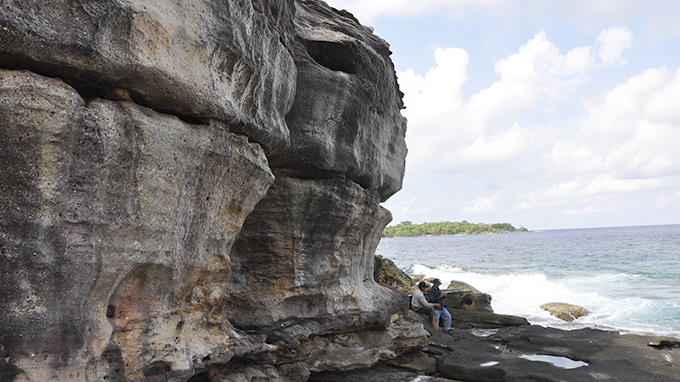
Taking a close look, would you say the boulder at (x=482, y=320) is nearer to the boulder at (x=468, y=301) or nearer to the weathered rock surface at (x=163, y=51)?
the boulder at (x=468, y=301)

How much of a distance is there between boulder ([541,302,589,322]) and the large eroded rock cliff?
1418 cm

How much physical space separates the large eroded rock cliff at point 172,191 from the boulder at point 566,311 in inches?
558

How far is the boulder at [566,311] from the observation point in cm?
2029

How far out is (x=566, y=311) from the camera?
2092cm

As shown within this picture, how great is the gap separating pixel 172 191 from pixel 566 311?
2081 cm

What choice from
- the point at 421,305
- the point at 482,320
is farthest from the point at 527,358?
the point at 482,320

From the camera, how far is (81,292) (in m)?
4.75

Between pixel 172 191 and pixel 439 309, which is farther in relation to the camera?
pixel 439 309

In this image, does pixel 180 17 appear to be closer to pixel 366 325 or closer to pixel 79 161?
pixel 79 161

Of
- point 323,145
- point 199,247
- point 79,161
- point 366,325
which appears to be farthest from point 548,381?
point 79,161

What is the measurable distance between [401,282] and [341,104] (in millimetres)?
12762

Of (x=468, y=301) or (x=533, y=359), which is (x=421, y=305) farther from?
(x=533, y=359)

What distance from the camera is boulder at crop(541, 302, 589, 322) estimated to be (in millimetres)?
20291

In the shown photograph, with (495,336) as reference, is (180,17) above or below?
above
